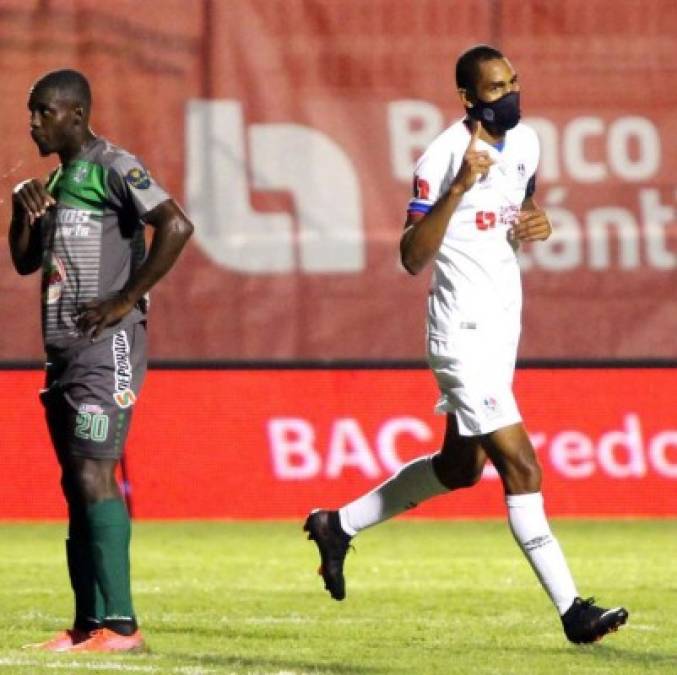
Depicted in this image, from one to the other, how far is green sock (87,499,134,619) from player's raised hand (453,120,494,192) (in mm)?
1488

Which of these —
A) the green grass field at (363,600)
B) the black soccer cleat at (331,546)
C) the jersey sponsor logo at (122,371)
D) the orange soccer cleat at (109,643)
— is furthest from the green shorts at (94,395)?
the black soccer cleat at (331,546)

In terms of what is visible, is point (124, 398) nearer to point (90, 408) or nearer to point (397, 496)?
point (90, 408)

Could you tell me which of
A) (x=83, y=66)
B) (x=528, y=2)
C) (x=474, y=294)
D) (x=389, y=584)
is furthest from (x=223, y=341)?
(x=474, y=294)

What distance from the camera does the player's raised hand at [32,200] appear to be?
755 cm

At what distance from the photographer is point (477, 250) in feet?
25.7

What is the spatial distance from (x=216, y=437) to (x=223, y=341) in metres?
0.55

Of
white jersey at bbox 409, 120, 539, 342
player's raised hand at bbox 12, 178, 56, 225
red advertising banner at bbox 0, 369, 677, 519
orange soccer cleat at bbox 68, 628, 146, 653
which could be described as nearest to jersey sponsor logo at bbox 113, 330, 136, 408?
player's raised hand at bbox 12, 178, 56, 225

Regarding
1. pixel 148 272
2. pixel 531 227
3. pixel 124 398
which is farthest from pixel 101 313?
pixel 531 227

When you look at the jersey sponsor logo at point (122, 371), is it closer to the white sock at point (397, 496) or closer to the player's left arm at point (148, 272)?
the player's left arm at point (148, 272)

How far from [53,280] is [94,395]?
1.30ft

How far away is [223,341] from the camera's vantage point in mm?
13211

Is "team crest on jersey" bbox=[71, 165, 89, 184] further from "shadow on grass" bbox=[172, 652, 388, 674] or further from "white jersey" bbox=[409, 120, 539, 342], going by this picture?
"shadow on grass" bbox=[172, 652, 388, 674]

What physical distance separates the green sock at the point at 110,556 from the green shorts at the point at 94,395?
0.18 metres

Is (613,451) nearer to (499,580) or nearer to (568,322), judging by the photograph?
(568,322)
